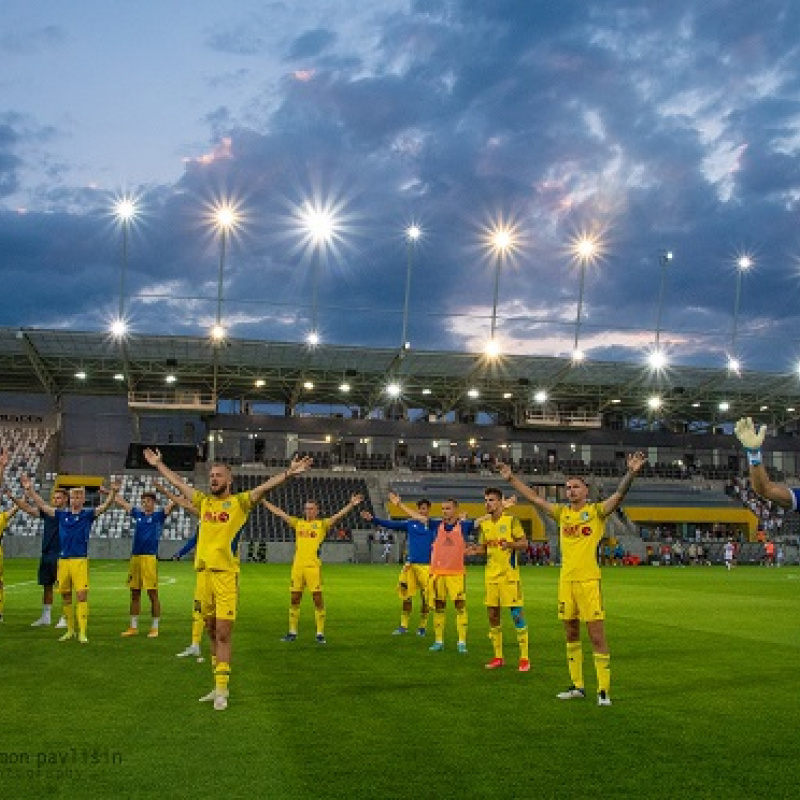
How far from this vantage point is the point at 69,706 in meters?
9.46

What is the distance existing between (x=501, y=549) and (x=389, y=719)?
4.22m

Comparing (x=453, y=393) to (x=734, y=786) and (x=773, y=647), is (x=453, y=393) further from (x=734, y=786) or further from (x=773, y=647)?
(x=734, y=786)

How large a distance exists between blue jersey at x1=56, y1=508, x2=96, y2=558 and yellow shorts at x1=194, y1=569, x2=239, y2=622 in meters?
5.70

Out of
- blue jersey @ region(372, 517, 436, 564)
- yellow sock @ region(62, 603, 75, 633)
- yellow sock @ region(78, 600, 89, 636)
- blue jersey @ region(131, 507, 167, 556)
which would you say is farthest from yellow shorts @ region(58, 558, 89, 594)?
blue jersey @ region(372, 517, 436, 564)

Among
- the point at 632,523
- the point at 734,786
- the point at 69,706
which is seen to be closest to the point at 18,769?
the point at 69,706

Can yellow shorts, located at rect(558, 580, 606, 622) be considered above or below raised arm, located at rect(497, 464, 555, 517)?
below

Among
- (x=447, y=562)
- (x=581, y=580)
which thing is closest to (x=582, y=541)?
(x=581, y=580)

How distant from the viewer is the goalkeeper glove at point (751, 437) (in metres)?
6.16

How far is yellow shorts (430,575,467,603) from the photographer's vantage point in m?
14.8

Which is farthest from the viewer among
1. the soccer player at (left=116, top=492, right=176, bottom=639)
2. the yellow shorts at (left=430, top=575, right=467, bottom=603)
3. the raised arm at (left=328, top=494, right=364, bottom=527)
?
the soccer player at (left=116, top=492, right=176, bottom=639)

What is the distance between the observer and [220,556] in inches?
396

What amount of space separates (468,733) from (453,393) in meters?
58.5

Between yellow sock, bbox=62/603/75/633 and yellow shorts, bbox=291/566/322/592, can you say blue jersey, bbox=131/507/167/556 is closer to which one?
A: yellow sock, bbox=62/603/75/633

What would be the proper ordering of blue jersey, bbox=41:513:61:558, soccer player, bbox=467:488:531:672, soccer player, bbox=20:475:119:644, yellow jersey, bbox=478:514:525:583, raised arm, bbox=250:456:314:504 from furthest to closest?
blue jersey, bbox=41:513:61:558 < soccer player, bbox=20:475:119:644 < yellow jersey, bbox=478:514:525:583 < soccer player, bbox=467:488:531:672 < raised arm, bbox=250:456:314:504
